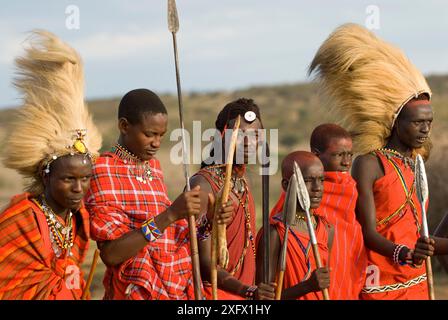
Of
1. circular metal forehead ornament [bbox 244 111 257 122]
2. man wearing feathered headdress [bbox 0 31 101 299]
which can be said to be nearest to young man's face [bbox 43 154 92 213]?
man wearing feathered headdress [bbox 0 31 101 299]

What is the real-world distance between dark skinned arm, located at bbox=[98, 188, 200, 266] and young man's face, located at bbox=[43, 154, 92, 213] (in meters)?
0.30

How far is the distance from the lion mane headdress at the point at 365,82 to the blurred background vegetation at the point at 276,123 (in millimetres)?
6915

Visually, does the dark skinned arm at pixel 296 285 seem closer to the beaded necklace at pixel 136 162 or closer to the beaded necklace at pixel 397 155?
the beaded necklace at pixel 136 162

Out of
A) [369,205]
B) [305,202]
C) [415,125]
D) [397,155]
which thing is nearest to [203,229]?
[305,202]

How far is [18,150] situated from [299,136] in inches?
1298

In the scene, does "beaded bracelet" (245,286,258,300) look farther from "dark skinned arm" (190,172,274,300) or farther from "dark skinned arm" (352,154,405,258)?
"dark skinned arm" (352,154,405,258)

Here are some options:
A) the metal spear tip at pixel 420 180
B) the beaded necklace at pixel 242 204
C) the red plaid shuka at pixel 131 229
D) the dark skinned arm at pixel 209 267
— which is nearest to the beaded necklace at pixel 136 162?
the red plaid shuka at pixel 131 229

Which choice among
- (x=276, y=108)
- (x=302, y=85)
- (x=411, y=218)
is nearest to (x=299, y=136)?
(x=276, y=108)

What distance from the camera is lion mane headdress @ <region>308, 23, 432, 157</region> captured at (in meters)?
7.13

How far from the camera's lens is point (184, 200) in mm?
5477

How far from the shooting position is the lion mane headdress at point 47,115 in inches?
227

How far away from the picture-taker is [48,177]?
18.7ft

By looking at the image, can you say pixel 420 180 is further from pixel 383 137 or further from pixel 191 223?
pixel 191 223

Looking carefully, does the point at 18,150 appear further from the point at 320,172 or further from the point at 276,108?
→ the point at 276,108
